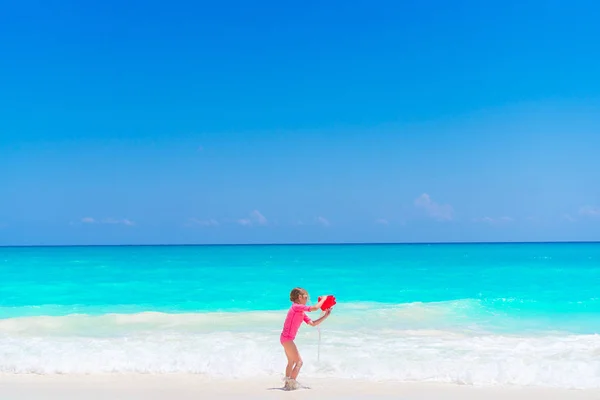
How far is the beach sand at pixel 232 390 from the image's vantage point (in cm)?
670

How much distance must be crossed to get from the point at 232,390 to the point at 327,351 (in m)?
2.72

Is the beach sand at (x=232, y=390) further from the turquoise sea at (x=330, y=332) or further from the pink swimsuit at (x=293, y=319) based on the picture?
the pink swimsuit at (x=293, y=319)

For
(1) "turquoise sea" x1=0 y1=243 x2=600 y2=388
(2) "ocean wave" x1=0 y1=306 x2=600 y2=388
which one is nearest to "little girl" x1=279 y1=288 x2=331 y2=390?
(1) "turquoise sea" x1=0 y1=243 x2=600 y2=388

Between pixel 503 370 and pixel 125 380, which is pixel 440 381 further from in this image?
pixel 125 380

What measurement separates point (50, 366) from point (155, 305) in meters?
10.5

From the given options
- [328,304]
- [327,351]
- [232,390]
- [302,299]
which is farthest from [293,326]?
[327,351]

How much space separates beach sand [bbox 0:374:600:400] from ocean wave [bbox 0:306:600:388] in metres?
0.46

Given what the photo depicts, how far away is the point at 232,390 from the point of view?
7.02m

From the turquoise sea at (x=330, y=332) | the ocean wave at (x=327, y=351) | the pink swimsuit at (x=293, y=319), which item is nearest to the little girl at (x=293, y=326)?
the pink swimsuit at (x=293, y=319)

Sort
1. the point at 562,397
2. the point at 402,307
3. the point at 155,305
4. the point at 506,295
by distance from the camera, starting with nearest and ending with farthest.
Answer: the point at 562,397
the point at 402,307
the point at 155,305
the point at 506,295

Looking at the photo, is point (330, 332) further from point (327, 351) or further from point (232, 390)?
point (232, 390)

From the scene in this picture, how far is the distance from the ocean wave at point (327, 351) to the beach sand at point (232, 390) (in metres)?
0.46

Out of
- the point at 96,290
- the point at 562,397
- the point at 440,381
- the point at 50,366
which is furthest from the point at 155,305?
the point at 562,397

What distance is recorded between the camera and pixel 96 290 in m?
24.3
